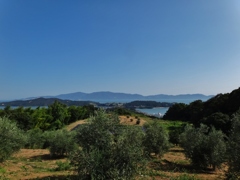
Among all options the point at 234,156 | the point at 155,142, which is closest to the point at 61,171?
the point at 155,142

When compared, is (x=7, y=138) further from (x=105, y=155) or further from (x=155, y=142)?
(x=155, y=142)

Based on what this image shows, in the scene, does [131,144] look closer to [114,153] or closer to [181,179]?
[114,153]

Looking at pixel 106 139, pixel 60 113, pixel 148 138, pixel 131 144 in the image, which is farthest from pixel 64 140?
pixel 60 113

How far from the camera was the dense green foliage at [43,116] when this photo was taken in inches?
2073

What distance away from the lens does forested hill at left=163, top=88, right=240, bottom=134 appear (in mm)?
43031

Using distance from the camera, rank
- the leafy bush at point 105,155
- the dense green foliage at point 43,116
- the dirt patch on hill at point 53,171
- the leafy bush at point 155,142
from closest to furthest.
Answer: the leafy bush at point 105,155
the dirt patch on hill at point 53,171
the leafy bush at point 155,142
the dense green foliage at point 43,116

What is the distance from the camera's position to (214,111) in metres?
60.4

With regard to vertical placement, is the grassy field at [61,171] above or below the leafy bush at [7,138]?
below

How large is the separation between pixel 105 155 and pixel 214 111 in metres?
55.6

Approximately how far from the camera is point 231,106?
180ft

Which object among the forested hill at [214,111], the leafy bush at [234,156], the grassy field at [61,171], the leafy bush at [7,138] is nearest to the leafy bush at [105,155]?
the grassy field at [61,171]

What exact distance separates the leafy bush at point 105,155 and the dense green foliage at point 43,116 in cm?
4065

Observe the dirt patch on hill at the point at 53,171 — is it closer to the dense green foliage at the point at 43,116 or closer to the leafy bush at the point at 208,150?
the leafy bush at the point at 208,150

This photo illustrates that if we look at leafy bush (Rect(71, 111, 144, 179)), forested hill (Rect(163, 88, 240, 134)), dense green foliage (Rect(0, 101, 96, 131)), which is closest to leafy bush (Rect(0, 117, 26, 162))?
leafy bush (Rect(71, 111, 144, 179))
